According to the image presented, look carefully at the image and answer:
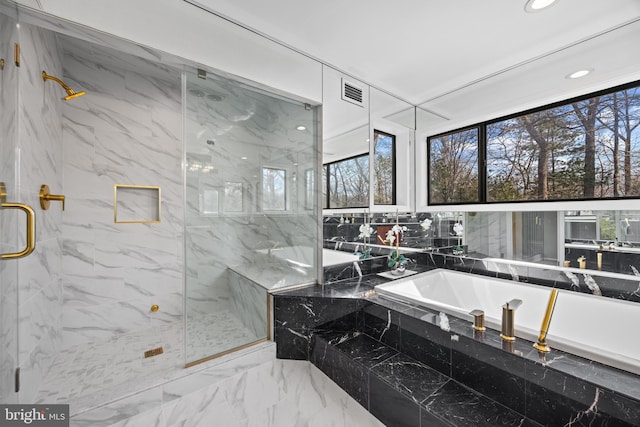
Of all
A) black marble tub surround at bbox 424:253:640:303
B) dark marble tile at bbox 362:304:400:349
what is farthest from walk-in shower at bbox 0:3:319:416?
black marble tub surround at bbox 424:253:640:303

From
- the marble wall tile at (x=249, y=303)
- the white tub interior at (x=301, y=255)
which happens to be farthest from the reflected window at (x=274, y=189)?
the marble wall tile at (x=249, y=303)

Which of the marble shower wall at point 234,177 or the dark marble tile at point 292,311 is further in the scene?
the dark marble tile at point 292,311

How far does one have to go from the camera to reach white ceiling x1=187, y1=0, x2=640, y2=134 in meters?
1.74

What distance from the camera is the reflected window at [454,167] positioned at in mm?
2855

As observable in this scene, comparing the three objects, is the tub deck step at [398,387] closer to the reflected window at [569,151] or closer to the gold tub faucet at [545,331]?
the gold tub faucet at [545,331]

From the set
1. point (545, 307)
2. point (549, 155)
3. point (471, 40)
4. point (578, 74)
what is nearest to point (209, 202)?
point (471, 40)

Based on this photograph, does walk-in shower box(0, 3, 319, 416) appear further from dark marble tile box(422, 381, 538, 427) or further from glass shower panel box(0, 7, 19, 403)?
dark marble tile box(422, 381, 538, 427)

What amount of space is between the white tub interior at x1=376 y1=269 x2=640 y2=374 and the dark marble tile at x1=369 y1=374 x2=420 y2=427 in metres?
0.64

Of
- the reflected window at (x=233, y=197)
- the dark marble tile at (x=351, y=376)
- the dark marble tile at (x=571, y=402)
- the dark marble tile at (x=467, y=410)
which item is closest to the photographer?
the dark marble tile at (x=571, y=402)

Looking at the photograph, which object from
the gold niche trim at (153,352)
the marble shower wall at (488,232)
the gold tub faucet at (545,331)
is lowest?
the gold niche trim at (153,352)

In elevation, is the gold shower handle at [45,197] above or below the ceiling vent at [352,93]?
below

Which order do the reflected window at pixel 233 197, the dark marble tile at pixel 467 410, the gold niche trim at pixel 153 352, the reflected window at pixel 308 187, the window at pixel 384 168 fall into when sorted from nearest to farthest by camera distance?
the dark marble tile at pixel 467 410 < the reflected window at pixel 233 197 < the gold niche trim at pixel 153 352 < the reflected window at pixel 308 187 < the window at pixel 384 168

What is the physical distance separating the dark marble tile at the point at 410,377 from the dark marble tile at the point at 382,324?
16 cm

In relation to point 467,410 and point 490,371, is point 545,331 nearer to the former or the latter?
point 490,371
